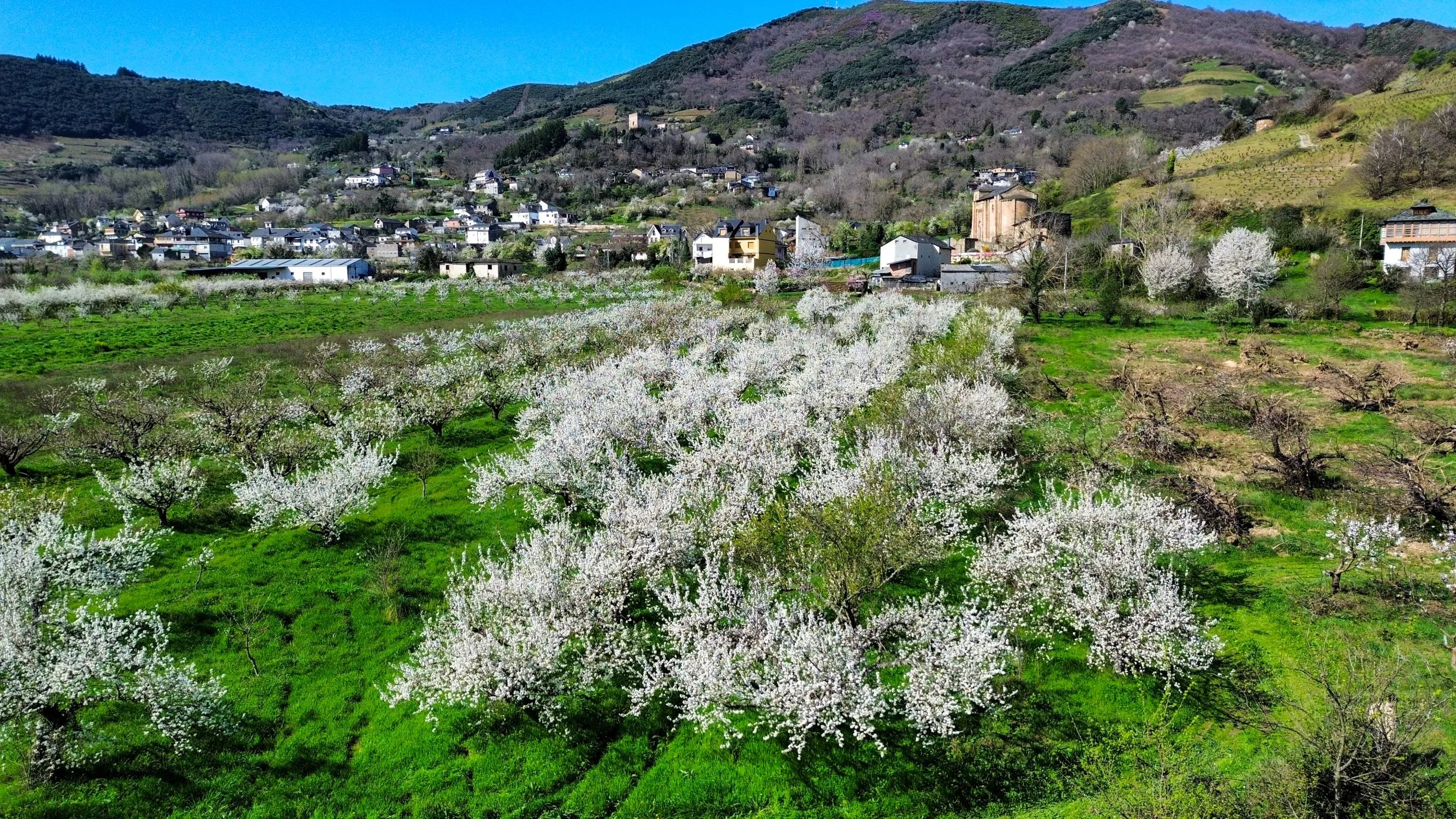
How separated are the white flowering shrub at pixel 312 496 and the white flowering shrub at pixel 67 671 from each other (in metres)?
4.62

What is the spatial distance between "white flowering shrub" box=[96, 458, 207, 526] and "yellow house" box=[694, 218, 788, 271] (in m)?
83.9

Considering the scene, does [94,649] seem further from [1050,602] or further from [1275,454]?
[1275,454]

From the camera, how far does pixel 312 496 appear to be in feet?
60.6

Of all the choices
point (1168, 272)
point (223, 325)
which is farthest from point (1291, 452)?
point (223, 325)

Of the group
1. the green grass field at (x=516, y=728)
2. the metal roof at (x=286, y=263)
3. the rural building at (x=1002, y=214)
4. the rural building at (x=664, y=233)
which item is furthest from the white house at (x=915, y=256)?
the metal roof at (x=286, y=263)

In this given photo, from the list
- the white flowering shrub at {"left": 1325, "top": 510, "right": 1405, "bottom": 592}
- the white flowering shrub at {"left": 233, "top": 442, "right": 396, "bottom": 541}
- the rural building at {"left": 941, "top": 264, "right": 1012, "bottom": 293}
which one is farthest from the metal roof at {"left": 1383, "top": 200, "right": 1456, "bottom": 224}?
the white flowering shrub at {"left": 233, "top": 442, "right": 396, "bottom": 541}

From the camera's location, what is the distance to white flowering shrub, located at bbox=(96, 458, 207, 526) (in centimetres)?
1903

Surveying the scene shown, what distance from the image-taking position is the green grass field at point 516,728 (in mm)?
10383

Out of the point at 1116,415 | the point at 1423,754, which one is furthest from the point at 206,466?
the point at 1116,415

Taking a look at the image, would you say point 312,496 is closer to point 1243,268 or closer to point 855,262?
point 1243,268

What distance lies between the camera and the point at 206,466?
2392 centimetres

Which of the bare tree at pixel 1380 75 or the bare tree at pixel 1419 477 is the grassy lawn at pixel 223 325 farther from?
the bare tree at pixel 1380 75

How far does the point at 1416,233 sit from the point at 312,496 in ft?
271

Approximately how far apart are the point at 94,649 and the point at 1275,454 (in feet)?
96.6
